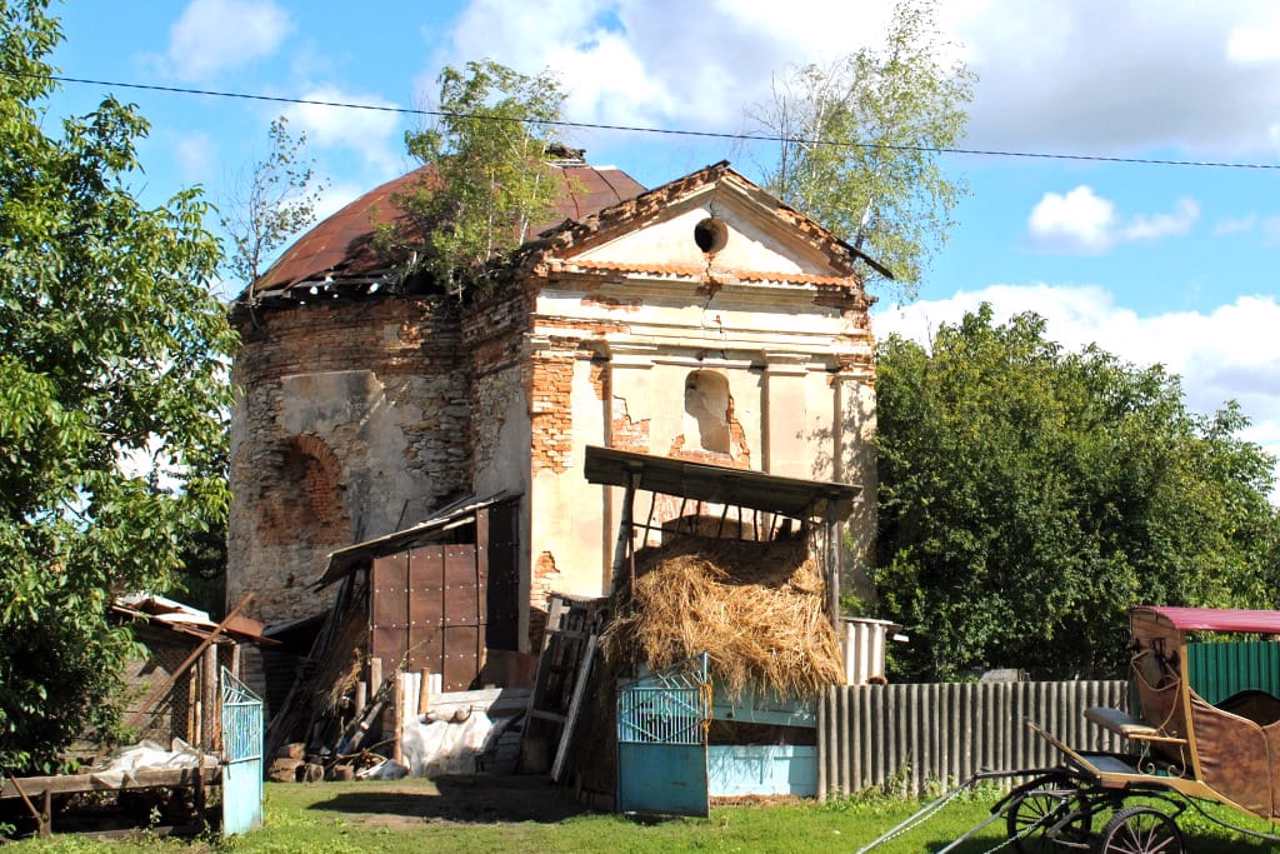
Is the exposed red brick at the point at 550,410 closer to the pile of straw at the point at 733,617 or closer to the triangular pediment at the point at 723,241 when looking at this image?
the triangular pediment at the point at 723,241

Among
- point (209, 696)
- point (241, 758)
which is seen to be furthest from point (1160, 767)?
point (209, 696)

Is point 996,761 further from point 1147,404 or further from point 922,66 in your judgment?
point 922,66

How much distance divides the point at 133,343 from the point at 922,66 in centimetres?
1788

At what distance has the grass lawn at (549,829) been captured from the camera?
12758 mm

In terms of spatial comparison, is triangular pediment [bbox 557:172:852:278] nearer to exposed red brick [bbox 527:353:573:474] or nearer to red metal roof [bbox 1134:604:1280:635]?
exposed red brick [bbox 527:353:573:474]

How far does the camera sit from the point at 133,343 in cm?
1341

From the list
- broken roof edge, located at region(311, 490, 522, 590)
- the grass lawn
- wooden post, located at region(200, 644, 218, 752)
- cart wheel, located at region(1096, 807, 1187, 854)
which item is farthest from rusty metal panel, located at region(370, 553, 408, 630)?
cart wheel, located at region(1096, 807, 1187, 854)

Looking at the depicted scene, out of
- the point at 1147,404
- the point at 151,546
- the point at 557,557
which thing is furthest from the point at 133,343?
the point at 1147,404

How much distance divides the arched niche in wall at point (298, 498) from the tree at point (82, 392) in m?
10.2

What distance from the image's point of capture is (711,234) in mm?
22156

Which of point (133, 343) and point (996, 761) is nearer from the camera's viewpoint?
point (133, 343)

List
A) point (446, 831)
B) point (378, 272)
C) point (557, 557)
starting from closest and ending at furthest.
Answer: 1. point (446, 831)
2. point (557, 557)
3. point (378, 272)

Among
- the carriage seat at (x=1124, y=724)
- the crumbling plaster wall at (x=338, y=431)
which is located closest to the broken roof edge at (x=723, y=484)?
the carriage seat at (x=1124, y=724)

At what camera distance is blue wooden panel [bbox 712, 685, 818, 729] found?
15.0 metres
